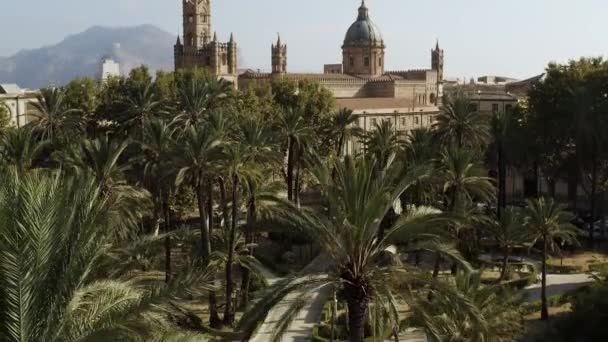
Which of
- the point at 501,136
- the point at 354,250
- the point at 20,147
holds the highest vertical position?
the point at 501,136

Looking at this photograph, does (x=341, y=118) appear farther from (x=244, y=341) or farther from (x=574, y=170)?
(x=244, y=341)

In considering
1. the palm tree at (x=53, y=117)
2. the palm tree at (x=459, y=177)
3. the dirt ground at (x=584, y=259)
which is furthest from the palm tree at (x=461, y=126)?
the palm tree at (x=53, y=117)

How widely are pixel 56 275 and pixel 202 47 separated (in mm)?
86092

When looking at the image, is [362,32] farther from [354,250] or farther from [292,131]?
[354,250]

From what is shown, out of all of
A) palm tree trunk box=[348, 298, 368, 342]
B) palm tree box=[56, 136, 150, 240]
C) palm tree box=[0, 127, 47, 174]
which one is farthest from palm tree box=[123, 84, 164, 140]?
palm tree trunk box=[348, 298, 368, 342]

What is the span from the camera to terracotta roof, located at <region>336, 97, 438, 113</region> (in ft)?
244

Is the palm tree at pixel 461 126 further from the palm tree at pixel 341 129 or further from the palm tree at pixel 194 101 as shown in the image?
the palm tree at pixel 194 101

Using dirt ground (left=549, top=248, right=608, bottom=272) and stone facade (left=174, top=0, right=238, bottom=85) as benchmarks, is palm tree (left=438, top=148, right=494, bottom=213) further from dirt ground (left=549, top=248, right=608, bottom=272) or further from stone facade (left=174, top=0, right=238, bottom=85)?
stone facade (left=174, top=0, right=238, bottom=85)

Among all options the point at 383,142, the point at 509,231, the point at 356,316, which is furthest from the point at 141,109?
the point at 356,316

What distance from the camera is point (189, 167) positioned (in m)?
23.8

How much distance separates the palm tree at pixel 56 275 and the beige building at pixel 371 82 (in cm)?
6246

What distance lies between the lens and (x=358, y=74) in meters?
101

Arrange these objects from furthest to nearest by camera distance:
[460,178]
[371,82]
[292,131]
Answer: [371,82]
[292,131]
[460,178]

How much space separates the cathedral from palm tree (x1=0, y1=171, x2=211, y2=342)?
62.5 metres
